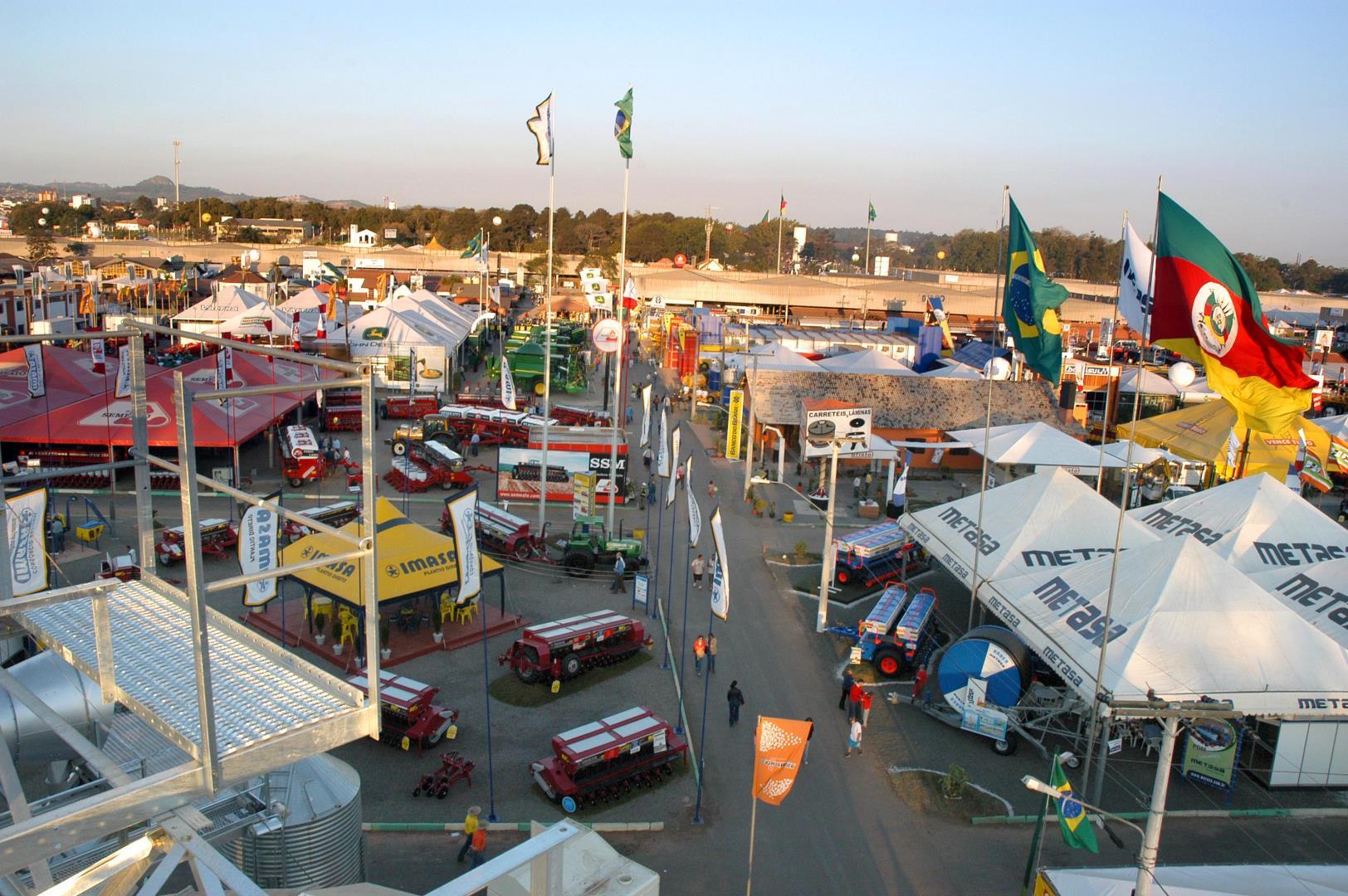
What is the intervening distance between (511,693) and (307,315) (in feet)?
116

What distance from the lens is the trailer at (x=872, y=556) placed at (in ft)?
68.4

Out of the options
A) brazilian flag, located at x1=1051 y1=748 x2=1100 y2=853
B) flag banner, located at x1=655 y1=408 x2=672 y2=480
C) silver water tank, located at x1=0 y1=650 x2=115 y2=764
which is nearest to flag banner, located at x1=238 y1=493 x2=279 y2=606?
silver water tank, located at x1=0 y1=650 x2=115 y2=764

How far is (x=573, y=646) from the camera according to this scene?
16.0 metres

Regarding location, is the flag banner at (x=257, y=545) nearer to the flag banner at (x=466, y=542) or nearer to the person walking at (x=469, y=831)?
the flag banner at (x=466, y=542)

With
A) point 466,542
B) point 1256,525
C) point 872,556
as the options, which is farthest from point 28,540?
point 1256,525

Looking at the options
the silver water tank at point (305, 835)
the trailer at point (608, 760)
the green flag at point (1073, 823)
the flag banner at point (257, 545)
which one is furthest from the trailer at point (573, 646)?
the green flag at point (1073, 823)

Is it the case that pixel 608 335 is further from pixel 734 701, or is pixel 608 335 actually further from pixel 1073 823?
pixel 1073 823

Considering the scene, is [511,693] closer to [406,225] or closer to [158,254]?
[158,254]

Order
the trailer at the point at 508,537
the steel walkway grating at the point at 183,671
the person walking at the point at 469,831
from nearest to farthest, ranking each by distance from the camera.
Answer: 1. the steel walkway grating at the point at 183,671
2. the person walking at the point at 469,831
3. the trailer at the point at 508,537

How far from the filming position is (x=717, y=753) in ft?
46.8

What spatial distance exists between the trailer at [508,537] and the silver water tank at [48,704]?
11004 mm

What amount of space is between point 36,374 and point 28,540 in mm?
14093

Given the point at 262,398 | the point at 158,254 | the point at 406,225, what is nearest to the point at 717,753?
the point at 262,398

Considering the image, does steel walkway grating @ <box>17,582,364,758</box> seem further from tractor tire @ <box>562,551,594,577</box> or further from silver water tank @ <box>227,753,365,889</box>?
Answer: tractor tire @ <box>562,551,594,577</box>
